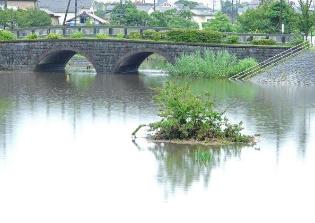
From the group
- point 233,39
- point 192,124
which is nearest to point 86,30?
point 233,39

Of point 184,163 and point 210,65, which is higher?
point 210,65

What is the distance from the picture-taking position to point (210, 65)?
64.8 meters

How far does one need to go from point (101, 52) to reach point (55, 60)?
6.93 meters

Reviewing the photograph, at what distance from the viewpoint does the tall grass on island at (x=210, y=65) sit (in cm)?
6378

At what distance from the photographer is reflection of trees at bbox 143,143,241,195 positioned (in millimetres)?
28094

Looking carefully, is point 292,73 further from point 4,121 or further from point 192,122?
point 192,122

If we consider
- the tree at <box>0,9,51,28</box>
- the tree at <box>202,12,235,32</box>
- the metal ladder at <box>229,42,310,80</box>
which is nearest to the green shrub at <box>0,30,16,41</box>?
the tree at <box>202,12,235,32</box>

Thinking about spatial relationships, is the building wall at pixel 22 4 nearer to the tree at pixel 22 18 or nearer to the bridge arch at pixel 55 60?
the tree at pixel 22 18

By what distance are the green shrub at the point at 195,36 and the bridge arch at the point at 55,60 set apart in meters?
7.06

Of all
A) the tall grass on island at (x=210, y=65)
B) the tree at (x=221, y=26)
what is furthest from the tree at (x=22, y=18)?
the tall grass on island at (x=210, y=65)

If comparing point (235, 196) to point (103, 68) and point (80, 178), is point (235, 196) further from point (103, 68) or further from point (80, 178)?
point (103, 68)

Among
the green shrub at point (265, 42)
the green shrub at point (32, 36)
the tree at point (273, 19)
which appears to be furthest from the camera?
the tree at point (273, 19)

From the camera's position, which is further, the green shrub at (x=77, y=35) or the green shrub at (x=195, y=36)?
the green shrub at (x=77, y=35)

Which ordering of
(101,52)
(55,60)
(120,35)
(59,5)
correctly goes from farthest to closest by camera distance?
1. (59,5)
2. (55,60)
3. (120,35)
4. (101,52)
